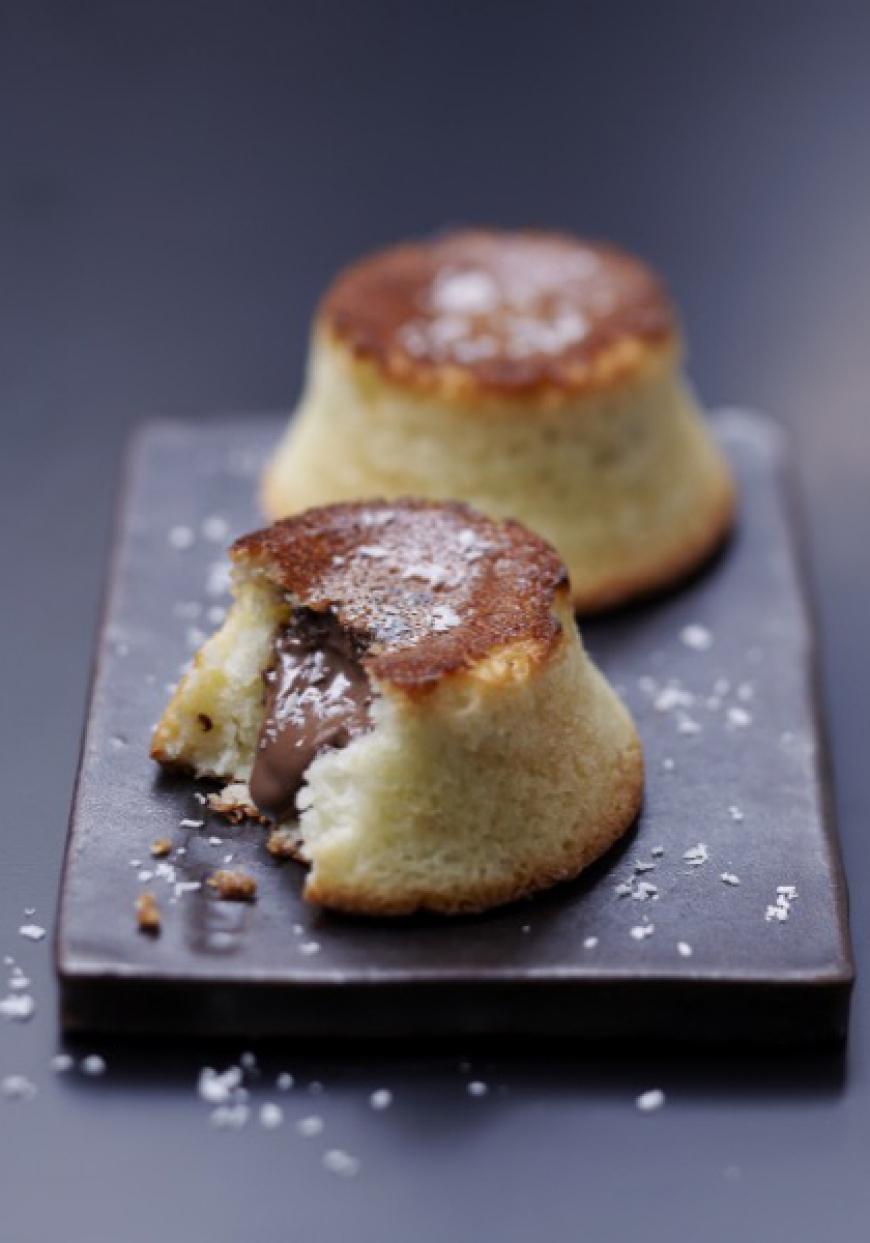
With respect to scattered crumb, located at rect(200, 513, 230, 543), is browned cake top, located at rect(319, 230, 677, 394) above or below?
above

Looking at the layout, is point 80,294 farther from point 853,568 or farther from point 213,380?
point 853,568

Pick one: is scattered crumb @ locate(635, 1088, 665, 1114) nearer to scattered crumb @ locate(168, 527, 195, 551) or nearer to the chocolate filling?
the chocolate filling

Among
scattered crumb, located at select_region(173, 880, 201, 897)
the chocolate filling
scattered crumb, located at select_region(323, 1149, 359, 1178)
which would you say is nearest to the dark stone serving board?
scattered crumb, located at select_region(173, 880, 201, 897)

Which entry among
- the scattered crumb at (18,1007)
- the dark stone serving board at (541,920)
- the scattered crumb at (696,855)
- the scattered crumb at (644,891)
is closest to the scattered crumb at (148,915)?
the dark stone serving board at (541,920)

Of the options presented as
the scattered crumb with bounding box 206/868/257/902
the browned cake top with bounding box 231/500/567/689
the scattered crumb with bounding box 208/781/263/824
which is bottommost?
the scattered crumb with bounding box 206/868/257/902

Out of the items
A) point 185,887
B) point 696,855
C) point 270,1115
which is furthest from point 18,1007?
point 696,855

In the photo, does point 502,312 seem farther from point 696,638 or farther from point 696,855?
point 696,855

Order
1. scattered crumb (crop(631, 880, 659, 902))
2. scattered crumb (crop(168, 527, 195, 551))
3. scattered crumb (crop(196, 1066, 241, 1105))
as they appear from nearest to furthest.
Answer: scattered crumb (crop(196, 1066, 241, 1105))
scattered crumb (crop(631, 880, 659, 902))
scattered crumb (crop(168, 527, 195, 551))
